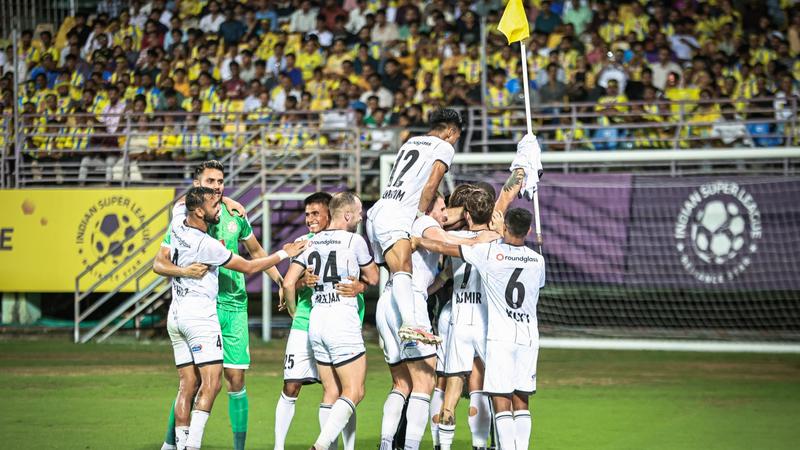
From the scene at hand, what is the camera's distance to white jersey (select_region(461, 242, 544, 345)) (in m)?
8.22

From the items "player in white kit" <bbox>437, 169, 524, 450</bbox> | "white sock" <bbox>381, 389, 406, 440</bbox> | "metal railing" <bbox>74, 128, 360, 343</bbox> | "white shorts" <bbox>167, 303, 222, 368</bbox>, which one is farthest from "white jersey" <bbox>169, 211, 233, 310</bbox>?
"metal railing" <bbox>74, 128, 360, 343</bbox>

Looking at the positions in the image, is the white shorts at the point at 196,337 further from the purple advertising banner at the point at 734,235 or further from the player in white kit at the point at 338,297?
the purple advertising banner at the point at 734,235

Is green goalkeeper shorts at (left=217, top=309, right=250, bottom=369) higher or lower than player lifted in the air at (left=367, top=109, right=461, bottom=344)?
lower

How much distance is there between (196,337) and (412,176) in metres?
2.10

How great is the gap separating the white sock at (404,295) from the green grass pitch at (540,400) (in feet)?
6.90

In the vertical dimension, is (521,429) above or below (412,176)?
below

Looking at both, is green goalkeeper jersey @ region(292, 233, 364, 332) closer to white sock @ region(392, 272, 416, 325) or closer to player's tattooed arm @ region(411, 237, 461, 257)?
white sock @ region(392, 272, 416, 325)

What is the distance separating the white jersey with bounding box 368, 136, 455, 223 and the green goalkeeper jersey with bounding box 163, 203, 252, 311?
1216 mm

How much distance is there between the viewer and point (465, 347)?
8820 mm

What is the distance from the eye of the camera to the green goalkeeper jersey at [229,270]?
9234 millimetres

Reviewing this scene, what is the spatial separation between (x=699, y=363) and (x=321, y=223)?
8.95 metres

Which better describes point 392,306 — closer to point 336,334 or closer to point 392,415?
point 336,334

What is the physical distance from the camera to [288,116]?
2034cm

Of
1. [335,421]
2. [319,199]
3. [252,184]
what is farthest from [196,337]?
[252,184]
